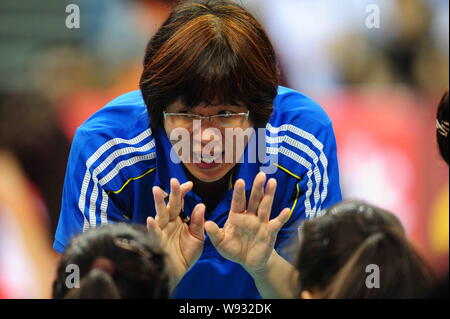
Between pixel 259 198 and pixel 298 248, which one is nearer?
pixel 298 248

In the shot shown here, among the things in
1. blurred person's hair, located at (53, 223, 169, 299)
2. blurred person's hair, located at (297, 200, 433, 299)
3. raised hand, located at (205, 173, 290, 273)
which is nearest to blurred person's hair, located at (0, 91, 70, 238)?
raised hand, located at (205, 173, 290, 273)

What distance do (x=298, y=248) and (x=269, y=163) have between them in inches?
26.3

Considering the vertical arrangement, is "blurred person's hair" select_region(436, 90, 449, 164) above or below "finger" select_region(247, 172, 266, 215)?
above

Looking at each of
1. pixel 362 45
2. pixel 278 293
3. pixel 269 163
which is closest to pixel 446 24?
pixel 362 45

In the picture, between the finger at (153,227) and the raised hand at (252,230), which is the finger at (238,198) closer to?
the raised hand at (252,230)

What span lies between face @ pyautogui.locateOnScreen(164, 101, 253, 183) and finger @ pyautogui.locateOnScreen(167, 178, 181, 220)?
15cm

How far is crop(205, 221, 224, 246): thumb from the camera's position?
214cm

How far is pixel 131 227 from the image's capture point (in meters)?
1.68

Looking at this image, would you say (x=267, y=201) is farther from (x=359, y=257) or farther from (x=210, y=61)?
(x=359, y=257)

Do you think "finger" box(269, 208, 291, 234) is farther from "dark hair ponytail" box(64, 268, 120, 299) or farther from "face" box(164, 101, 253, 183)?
"dark hair ponytail" box(64, 268, 120, 299)

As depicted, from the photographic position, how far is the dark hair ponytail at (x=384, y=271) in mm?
1598

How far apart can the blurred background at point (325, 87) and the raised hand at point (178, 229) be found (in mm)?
1305

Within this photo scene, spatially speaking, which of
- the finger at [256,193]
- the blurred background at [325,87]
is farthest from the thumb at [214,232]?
the blurred background at [325,87]
